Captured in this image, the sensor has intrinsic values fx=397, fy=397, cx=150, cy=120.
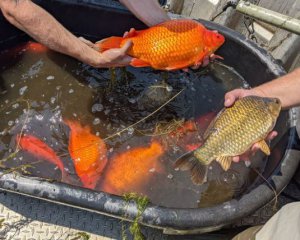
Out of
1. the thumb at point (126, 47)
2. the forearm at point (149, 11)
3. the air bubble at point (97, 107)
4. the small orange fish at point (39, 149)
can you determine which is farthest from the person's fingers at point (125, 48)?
the small orange fish at point (39, 149)

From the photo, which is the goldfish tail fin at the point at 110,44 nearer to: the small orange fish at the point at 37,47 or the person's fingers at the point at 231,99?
the small orange fish at the point at 37,47

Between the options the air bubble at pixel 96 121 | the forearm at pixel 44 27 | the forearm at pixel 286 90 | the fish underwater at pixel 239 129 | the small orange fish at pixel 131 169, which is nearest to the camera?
the fish underwater at pixel 239 129

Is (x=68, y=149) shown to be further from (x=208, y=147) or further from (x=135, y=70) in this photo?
(x=208, y=147)

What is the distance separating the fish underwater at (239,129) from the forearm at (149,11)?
4.02ft

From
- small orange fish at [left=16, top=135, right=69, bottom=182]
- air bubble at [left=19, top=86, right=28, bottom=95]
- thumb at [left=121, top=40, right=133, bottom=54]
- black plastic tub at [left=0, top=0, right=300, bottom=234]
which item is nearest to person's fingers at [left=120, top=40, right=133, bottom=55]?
thumb at [left=121, top=40, right=133, bottom=54]

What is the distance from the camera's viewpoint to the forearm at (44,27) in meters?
2.59

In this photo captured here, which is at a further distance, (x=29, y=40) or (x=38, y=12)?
(x=29, y=40)

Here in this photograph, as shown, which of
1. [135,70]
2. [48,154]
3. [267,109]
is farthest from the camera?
[135,70]

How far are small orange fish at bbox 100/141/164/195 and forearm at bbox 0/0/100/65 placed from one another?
0.74m

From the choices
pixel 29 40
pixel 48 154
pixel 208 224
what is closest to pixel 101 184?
pixel 48 154

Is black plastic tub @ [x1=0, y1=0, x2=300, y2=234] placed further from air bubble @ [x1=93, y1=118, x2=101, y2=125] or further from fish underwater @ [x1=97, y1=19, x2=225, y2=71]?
air bubble @ [x1=93, y1=118, x2=101, y2=125]

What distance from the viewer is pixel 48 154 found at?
287cm

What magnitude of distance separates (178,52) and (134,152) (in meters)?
0.81

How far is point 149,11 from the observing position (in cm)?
313
